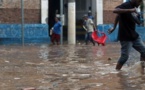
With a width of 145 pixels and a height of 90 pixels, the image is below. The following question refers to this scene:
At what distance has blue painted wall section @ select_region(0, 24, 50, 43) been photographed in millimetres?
26578

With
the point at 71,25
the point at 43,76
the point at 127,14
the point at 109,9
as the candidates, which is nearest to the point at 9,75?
the point at 43,76

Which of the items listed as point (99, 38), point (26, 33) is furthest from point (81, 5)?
point (99, 38)

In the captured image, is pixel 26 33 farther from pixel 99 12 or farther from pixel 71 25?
pixel 99 12

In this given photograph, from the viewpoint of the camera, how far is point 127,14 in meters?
10.1

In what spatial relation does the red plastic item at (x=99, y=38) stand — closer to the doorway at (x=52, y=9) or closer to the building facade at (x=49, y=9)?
the building facade at (x=49, y=9)

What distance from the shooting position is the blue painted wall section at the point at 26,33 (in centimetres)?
2658

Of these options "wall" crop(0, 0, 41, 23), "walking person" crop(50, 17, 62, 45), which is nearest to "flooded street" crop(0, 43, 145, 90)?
"walking person" crop(50, 17, 62, 45)

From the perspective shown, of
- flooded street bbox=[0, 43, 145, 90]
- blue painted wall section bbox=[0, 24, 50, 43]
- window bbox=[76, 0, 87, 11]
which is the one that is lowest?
blue painted wall section bbox=[0, 24, 50, 43]

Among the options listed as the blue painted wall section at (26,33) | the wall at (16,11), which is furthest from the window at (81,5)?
the blue painted wall section at (26,33)

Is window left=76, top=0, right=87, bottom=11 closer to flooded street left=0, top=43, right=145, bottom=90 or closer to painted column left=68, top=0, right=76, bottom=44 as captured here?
painted column left=68, top=0, right=76, bottom=44

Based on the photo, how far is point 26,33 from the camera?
26.8 meters

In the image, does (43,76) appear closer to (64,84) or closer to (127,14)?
(64,84)

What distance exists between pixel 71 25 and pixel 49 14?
12.8ft

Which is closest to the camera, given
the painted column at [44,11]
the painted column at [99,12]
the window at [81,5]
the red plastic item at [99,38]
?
the red plastic item at [99,38]
